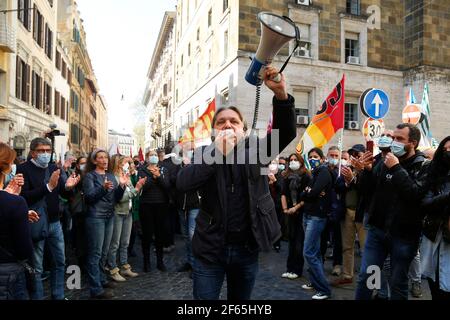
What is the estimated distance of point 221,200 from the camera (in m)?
2.64

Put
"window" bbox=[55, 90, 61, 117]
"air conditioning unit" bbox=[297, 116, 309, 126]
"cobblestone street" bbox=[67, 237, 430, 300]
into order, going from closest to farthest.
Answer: "cobblestone street" bbox=[67, 237, 430, 300], "air conditioning unit" bbox=[297, 116, 309, 126], "window" bbox=[55, 90, 61, 117]

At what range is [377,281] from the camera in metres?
4.21

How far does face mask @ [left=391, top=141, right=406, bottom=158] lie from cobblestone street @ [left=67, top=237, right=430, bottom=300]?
90.6 inches

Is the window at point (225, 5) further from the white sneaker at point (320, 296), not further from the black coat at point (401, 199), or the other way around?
the black coat at point (401, 199)

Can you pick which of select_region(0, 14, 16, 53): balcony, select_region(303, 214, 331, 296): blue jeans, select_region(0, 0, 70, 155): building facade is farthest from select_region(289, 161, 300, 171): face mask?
select_region(0, 14, 16, 53): balcony

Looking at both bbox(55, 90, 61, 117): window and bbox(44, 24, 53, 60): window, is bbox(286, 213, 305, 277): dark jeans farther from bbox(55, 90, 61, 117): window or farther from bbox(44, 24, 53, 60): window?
bbox(55, 90, 61, 117): window

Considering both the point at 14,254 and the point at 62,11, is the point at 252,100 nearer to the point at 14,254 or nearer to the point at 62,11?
the point at 14,254

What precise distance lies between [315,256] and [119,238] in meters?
3.12

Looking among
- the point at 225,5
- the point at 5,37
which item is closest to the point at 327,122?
the point at 5,37

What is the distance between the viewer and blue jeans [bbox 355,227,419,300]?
377cm

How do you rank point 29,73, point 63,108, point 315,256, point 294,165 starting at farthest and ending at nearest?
point 63,108, point 29,73, point 294,165, point 315,256

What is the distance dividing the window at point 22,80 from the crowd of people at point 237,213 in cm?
1256

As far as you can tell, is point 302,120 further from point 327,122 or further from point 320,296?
point 320,296
